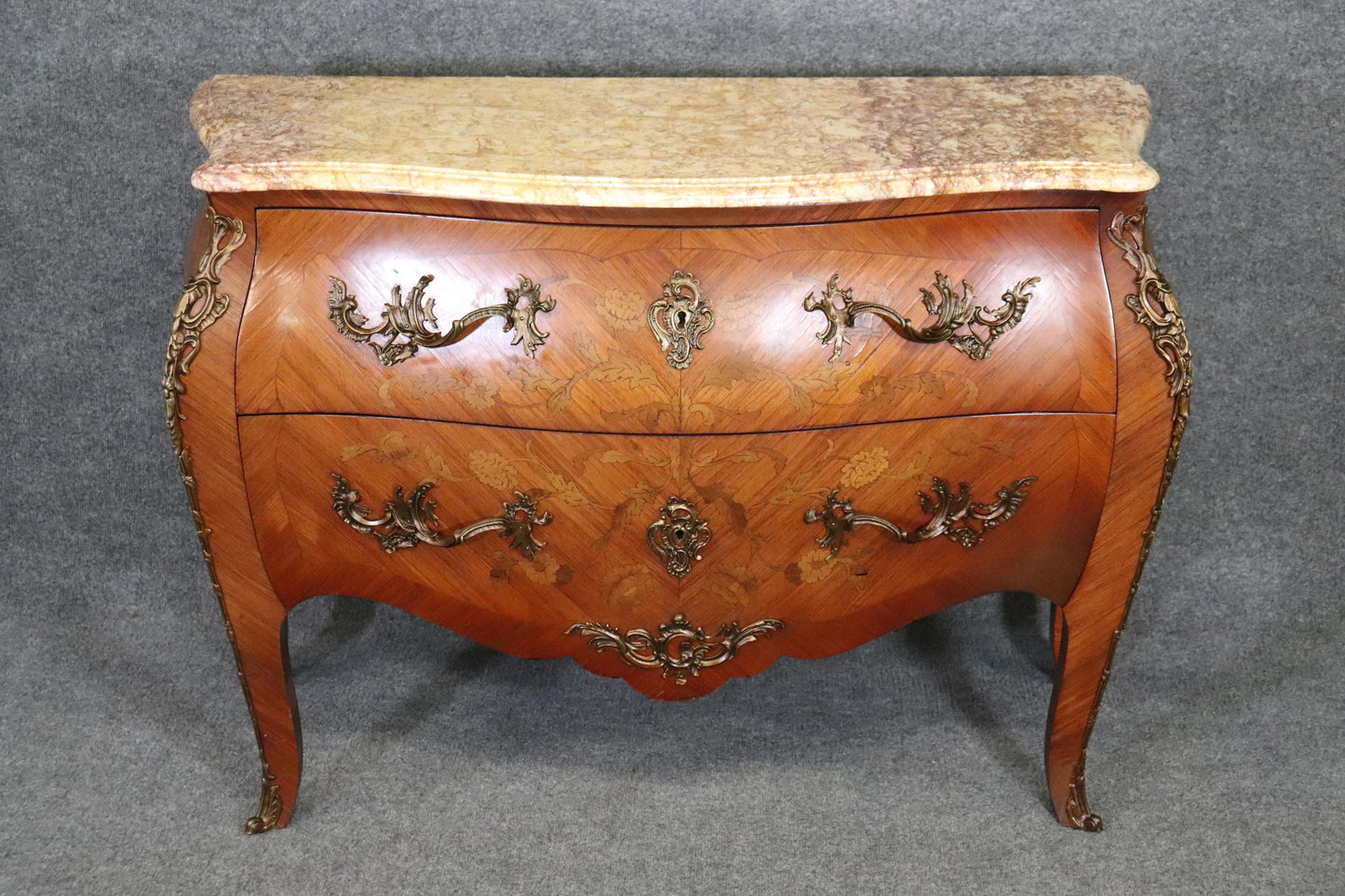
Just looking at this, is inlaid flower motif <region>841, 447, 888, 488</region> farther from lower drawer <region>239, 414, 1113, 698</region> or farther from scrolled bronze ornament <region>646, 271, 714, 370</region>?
scrolled bronze ornament <region>646, 271, 714, 370</region>

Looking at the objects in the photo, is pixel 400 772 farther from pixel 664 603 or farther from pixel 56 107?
pixel 56 107

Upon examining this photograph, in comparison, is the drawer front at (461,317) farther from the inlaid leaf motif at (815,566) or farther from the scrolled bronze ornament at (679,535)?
the inlaid leaf motif at (815,566)

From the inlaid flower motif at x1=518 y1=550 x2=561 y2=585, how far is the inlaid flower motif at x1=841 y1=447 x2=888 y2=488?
267mm

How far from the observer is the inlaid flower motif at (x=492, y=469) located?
1.09m

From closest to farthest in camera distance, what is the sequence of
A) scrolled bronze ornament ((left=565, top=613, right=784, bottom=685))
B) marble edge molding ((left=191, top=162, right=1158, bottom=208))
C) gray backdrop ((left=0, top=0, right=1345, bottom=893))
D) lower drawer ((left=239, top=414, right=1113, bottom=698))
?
marble edge molding ((left=191, top=162, right=1158, bottom=208)), lower drawer ((left=239, top=414, right=1113, bottom=698)), scrolled bronze ornament ((left=565, top=613, right=784, bottom=685)), gray backdrop ((left=0, top=0, right=1345, bottom=893))

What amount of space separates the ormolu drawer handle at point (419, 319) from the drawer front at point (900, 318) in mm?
132

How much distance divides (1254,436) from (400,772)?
3.62 feet

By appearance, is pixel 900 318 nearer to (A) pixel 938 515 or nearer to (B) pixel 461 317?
(A) pixel 938 515

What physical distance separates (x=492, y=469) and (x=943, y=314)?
0.40m

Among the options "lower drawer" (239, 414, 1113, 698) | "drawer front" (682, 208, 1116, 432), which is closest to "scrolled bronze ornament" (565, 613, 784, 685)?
"lower drawer" (239, 414, 1113, 698)

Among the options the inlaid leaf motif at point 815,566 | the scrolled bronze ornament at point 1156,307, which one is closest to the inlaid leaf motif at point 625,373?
the inlaid leaf motif at point 815,566

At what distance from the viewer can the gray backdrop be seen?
130 centimetres

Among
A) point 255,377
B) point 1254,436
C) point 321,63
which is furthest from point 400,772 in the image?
point 1254,436

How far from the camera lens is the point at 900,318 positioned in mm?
1030
